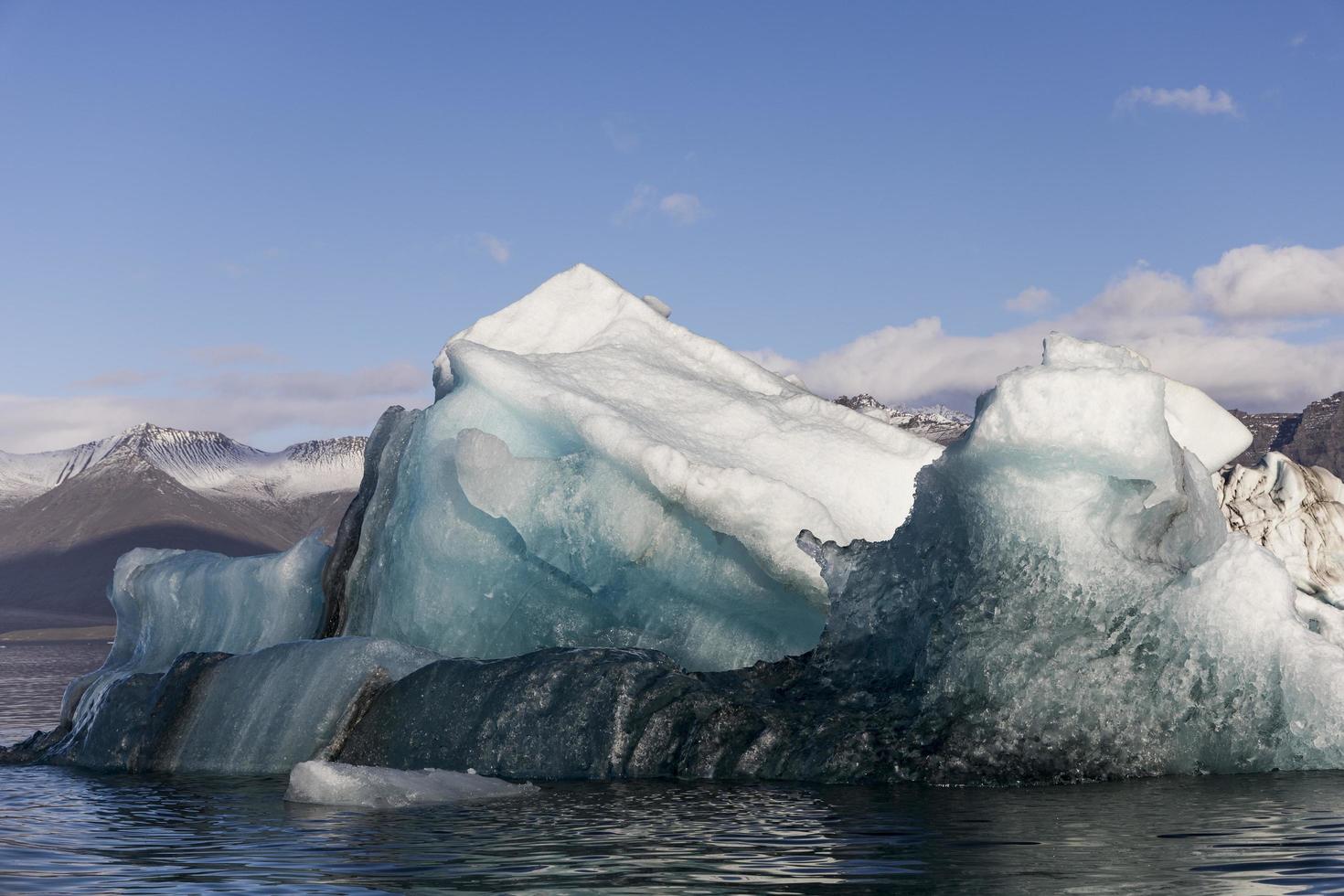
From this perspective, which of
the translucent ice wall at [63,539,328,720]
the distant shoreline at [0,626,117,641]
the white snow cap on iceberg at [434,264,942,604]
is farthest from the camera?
the distant shoreline at [0,626,117,641]

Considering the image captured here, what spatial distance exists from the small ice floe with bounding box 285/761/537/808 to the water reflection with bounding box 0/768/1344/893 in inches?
9.5

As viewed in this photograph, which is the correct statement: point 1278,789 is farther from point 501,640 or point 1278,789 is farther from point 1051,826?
point 501,640

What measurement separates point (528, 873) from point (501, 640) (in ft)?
28.9

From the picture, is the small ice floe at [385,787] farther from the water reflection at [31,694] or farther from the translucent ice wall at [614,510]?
the water reflection at [31,694]

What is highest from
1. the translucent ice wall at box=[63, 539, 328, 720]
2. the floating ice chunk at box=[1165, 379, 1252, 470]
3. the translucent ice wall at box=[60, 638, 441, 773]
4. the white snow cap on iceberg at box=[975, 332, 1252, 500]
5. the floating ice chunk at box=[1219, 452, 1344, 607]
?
the floating ice chunk at box=[1219, 452, 1344, 607]

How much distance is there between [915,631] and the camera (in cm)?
1233

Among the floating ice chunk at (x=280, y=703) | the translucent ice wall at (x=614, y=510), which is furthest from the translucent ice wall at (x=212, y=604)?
the floating ice chunk at (x=280, y=703)

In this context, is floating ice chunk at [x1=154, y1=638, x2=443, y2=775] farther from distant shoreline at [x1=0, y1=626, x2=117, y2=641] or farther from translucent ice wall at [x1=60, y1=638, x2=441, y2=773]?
distant shoreline at [x1=0, y1=626, x2=117, y2=641]

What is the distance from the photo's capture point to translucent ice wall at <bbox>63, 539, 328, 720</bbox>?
17906mm

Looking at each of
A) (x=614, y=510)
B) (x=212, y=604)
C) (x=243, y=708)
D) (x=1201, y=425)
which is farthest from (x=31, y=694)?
(x=1201, y=425)

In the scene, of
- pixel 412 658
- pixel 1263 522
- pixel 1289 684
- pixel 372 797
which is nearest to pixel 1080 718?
pixel 1289 684

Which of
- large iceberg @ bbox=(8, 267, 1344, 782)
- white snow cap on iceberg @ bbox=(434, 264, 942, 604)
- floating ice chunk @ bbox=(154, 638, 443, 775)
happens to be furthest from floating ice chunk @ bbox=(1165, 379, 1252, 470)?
floating ice chunk @ bbox=(154, 638, 443, 775)

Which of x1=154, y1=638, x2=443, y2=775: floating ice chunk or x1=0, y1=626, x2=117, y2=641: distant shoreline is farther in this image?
x1=0, y1=626, x2=117, y2=641: distant shoreline

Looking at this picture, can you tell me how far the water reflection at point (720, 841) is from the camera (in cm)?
677
